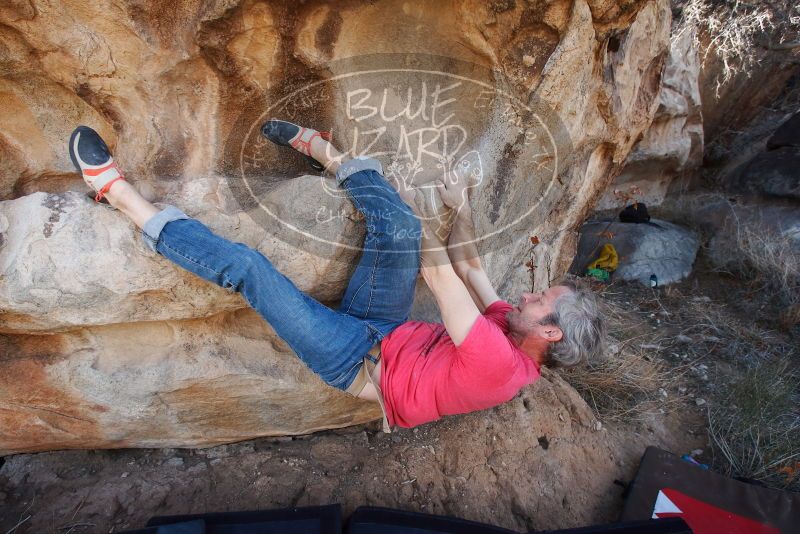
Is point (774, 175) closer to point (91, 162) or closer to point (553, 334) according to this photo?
point (553, 334)

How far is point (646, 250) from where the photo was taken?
4449mm

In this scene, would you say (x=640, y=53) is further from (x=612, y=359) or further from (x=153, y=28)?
(x=153, y=28)

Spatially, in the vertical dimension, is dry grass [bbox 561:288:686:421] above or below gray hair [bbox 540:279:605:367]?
below

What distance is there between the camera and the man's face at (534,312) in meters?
1.67

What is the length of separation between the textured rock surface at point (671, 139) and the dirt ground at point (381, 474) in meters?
3.24

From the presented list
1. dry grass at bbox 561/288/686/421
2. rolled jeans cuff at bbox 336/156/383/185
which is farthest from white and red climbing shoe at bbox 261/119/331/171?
dry grass at bbox 561/288/686/421

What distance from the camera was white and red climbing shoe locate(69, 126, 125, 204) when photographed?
1597 mm

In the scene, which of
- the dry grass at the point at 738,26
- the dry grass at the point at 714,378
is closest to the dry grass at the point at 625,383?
the dry grass at the point at 714,378

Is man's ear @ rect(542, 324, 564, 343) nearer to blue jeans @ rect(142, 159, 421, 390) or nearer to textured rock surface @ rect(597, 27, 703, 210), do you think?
blue jeans @ rect(142, 159, 421, 390)

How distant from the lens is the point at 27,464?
6.91 ft

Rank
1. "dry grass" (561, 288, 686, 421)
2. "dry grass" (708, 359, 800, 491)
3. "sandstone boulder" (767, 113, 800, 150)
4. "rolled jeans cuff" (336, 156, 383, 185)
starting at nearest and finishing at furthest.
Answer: "rolled jeans cuff" (336, 156, 383, 185), "dry grass" (708, 359, 800, 491), "dry grass" (561, 288, 686, 421), "sandstone boulder" (767, 113, 800, 150)

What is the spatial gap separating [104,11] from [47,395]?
1.33 m

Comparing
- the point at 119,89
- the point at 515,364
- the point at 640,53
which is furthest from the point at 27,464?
the point at 640,53

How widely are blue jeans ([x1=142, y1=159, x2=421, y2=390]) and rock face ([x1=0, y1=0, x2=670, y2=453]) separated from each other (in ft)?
0.37
